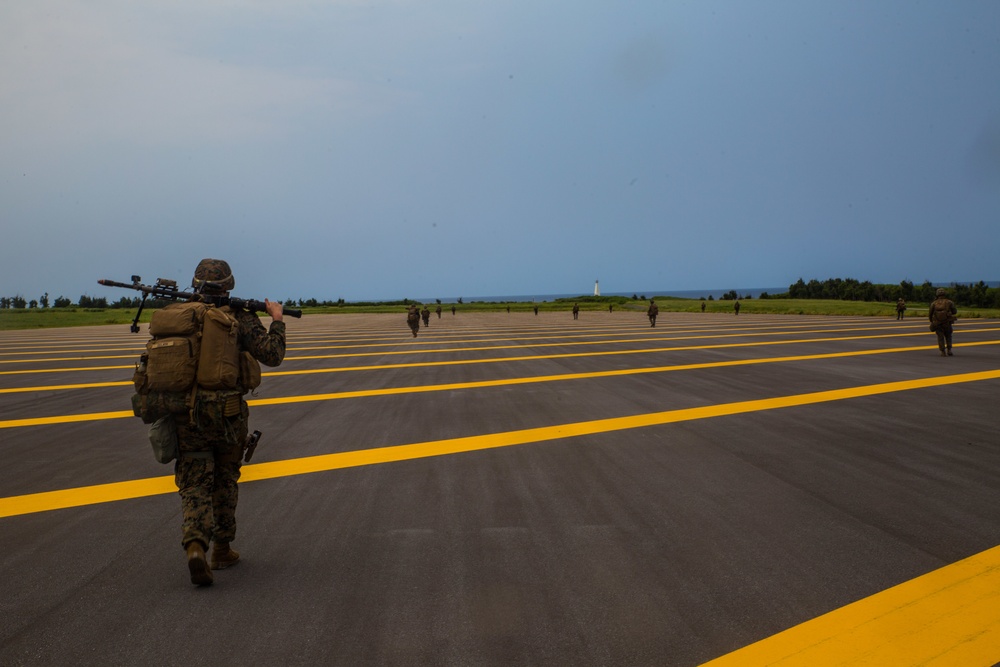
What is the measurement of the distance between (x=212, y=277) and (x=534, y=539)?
289 cm

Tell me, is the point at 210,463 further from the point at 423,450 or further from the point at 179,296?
the point at 423,450

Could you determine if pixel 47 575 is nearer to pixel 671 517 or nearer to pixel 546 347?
pixel 671 517

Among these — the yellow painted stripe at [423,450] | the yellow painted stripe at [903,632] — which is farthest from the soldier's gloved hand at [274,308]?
the yellow painted stripe at [903,632]

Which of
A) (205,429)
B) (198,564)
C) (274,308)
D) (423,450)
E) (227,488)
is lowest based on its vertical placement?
(423,450)

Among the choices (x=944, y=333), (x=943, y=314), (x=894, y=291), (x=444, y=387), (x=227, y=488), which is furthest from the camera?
(x=894, y=291)

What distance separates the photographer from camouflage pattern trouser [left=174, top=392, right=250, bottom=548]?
3514 millimetres

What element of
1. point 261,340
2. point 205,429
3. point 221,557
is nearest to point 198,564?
point 221,557

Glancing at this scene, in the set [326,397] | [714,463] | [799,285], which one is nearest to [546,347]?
[326,397]

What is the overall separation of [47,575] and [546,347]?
56.1ft

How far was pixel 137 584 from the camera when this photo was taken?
3494mm

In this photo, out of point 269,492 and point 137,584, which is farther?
point 269,492

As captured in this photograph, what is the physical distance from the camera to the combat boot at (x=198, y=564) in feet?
11.1

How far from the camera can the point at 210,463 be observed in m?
3.66

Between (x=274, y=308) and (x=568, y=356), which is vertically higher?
(x=274, y=308)
